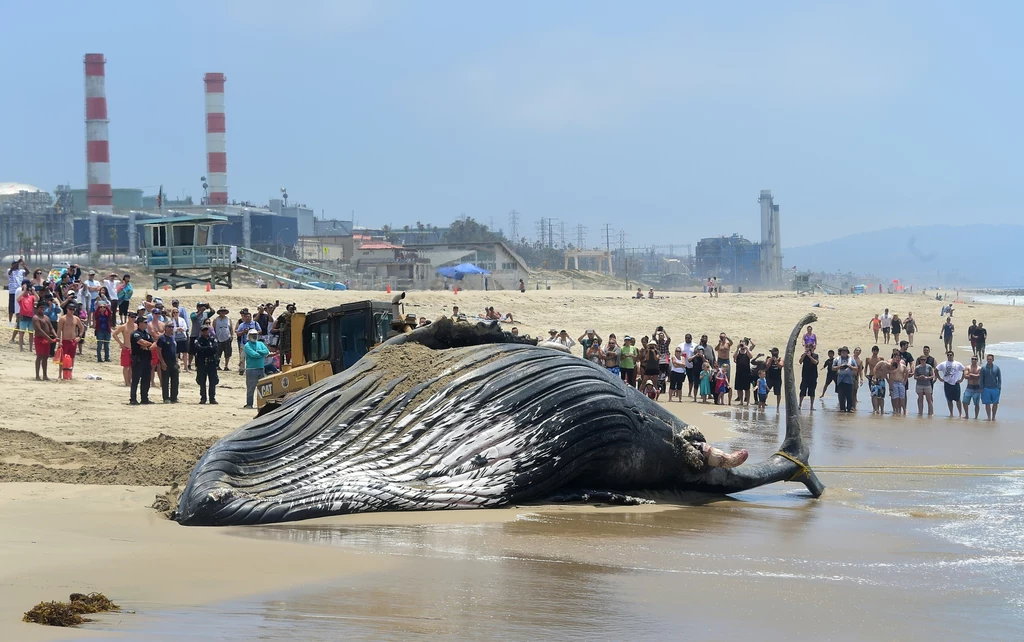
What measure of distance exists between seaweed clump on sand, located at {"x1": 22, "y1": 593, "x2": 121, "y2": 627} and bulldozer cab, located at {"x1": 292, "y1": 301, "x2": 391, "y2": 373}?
24.5ft

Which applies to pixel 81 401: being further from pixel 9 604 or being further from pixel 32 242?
pixel 32 242

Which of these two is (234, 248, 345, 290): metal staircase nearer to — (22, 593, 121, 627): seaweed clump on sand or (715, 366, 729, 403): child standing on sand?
(715, 366, 729, 403): child standing on sand

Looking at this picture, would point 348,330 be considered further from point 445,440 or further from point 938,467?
point 938,467

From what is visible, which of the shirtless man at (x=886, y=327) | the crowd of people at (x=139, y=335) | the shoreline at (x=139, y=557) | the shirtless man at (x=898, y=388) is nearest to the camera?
the shoreline at (x=139, y=557)

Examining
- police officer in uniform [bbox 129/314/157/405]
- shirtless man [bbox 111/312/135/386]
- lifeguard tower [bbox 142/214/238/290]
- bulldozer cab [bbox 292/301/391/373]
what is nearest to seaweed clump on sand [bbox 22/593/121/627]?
bulldozer cab [bbox 292/301/391/373]

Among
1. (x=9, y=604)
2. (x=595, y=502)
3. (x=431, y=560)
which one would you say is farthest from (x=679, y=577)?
(x=9, y=604)

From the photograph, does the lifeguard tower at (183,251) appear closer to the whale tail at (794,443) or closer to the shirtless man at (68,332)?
the shirtless man at (68,332)

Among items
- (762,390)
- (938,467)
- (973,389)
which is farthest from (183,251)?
(938,467)

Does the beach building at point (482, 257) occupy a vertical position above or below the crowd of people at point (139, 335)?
above

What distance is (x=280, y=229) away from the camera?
87688 millimetres

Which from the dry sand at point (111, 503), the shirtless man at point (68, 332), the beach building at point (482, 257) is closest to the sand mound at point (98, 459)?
the dry sand at point (111, 503)

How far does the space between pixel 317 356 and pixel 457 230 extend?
108 m

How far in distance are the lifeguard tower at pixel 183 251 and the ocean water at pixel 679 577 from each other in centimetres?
3371

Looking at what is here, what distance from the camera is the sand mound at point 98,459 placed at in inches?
426
